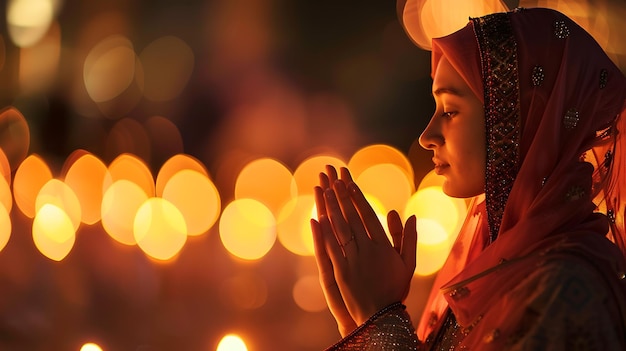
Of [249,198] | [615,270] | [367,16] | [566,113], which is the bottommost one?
[615,270]

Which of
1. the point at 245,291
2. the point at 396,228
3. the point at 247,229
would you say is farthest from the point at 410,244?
the point at 247,229

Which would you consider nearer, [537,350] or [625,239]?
[537,350]

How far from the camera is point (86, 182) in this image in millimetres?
8031

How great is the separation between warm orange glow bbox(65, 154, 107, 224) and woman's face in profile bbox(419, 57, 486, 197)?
20.9ft

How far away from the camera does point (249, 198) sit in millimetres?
7758

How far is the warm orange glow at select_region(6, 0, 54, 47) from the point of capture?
674cm

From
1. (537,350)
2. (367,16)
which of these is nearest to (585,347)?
(537,350)

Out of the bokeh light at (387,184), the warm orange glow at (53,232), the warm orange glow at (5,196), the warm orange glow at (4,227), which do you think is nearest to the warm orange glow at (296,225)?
the bokeh light at (387,184)

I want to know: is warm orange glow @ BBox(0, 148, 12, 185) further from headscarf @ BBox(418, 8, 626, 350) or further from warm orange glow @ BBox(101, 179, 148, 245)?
headscarf @ BBox(418, 8, 626, 350)

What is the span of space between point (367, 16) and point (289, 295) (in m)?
2.68

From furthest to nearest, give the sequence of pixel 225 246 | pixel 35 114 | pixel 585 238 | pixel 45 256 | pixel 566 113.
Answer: pixel 35 114
pixel 225 246
pixel 45 256
pixel 566 113
pixel 585 238

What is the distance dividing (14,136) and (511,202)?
7205 millimetres

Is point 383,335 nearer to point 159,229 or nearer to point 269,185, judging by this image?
point 159,229

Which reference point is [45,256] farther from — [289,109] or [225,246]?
[289,109]
